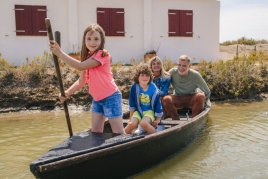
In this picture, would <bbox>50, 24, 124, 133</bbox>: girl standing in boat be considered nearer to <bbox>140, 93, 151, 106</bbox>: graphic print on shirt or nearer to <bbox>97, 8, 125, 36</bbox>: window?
<bbox>140, 93, 151, 106</bbox>: graphic print on shirt

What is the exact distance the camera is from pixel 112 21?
551 inches

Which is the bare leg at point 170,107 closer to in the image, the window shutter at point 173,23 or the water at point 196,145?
the water at point 196,145

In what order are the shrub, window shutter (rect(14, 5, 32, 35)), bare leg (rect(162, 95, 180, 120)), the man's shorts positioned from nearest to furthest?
the man's shorts < bare leg (rect(162, 95, 180, 120)) < the shrub < window shutter (rect(14, 5, 32, 35))

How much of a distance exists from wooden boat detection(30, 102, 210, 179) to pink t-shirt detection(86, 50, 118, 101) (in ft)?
1.76

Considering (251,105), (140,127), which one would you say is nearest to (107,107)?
(140,127)

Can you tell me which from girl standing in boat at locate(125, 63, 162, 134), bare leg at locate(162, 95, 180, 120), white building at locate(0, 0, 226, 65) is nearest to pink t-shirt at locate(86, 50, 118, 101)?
girl standing in boat at locate(125, 63, 162, 134)

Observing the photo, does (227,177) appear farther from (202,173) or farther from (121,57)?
(121,57)

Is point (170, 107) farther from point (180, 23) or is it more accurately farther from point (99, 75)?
point (180, 23)

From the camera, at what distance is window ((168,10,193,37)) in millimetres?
14711

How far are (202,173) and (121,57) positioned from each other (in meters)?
10.0

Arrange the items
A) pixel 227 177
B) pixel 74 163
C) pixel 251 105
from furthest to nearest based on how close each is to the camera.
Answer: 1. pixel 251 105
2. pixel 227 177
3. pixel 74 163

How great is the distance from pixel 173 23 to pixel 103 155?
38.7 feet

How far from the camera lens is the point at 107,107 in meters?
4.13

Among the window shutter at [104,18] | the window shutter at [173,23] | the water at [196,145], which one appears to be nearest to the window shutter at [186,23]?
the window shutter at [173,23]
